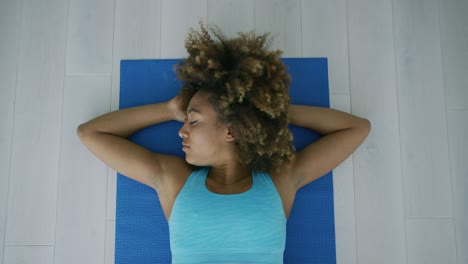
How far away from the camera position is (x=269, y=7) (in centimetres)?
182

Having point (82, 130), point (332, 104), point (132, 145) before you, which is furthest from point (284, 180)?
point (82, 130)

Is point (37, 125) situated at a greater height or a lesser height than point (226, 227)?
greater

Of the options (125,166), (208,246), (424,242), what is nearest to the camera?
(208,246)

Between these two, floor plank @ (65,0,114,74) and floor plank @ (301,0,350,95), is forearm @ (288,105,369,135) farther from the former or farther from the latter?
floor plank @ (65,0,114,74)

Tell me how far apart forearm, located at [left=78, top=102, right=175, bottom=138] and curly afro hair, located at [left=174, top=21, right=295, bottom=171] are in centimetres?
23

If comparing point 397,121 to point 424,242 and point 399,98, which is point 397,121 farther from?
point 424,242

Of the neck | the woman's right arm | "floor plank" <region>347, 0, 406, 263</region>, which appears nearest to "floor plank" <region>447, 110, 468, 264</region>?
"floor plank" <region>347, 0, 406, 263</region>

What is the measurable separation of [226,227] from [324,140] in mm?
550

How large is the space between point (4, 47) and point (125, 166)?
0.89m

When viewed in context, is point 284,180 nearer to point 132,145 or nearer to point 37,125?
point 132,145

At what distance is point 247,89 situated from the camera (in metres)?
1.32

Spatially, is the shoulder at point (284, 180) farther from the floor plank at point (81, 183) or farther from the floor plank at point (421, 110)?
the floor plank at point (81, 183)

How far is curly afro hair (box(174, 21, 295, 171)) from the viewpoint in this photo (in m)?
1.33

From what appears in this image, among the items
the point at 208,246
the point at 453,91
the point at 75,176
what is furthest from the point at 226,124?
the point at 453,91
